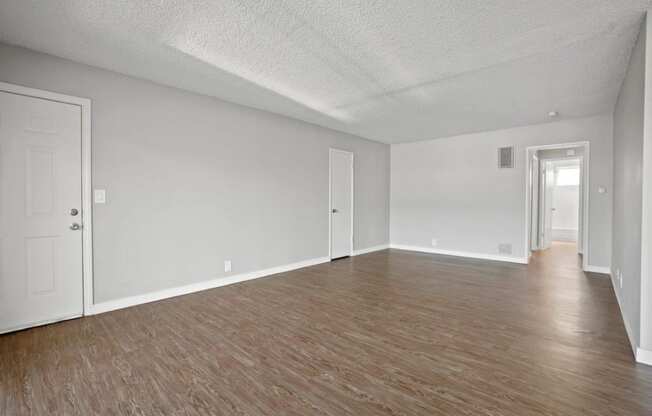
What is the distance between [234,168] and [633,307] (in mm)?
4411

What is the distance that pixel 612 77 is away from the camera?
3416 millimetres

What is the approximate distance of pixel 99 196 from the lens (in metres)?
3.20

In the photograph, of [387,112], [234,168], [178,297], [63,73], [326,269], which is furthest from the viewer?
[326,269]

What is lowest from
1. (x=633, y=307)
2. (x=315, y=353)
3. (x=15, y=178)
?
(x=315, y=353)

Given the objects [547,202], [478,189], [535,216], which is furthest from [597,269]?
[547,202]

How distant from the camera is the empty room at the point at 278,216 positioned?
6.72 ft

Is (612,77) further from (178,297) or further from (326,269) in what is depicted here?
(178,297)

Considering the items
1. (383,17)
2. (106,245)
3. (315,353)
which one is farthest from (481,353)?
(106,245)

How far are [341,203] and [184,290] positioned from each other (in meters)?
3.24

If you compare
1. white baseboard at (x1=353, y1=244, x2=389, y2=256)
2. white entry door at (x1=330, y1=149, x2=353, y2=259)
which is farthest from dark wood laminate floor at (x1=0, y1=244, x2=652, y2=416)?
white baseboard at (x1=353, y1=244, x2=389, y2=256)

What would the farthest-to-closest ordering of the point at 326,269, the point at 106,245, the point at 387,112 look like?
the point at 326,269, the point at 387,112, the point at 106,245

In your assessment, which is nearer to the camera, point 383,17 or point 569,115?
point 383,17

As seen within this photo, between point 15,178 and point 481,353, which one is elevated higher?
point 15,178

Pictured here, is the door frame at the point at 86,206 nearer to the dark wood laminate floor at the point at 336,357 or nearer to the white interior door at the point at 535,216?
the dark wood laminate floor at the point at 336,357
